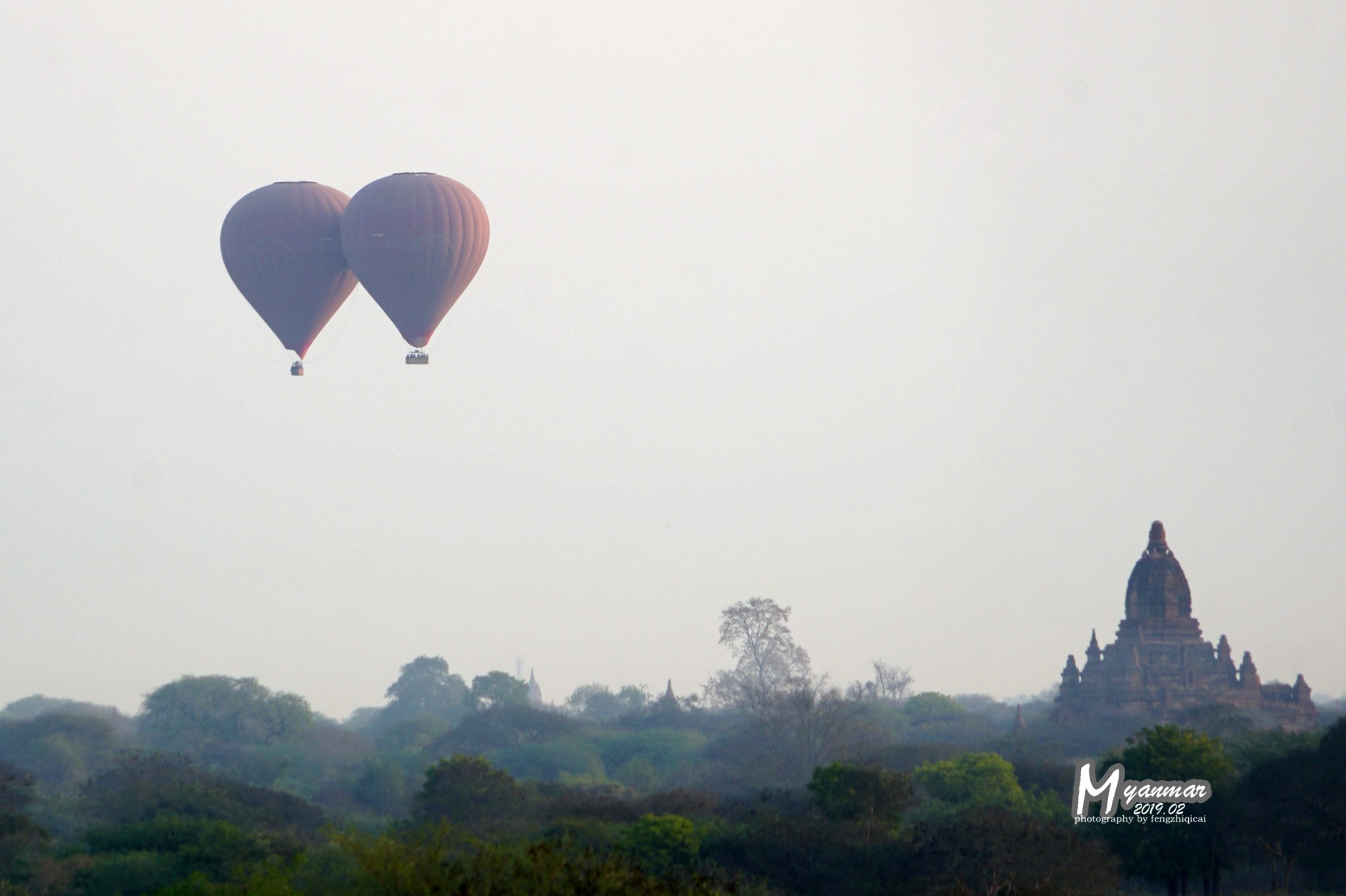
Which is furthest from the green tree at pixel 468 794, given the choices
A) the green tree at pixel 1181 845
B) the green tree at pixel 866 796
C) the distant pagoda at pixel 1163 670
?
the distant pagoda at pixel 1163 670

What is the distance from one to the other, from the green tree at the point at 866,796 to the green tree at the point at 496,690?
228 feet

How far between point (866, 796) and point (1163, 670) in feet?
131

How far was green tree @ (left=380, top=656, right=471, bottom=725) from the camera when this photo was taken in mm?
134875

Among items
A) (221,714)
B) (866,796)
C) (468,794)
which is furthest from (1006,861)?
(221,714)

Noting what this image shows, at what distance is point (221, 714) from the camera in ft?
308

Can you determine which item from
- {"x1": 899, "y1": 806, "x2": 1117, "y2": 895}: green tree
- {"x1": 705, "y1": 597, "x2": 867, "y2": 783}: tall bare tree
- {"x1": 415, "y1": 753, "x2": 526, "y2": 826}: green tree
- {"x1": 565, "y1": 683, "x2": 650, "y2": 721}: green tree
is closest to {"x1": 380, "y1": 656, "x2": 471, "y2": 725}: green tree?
{"x1": 565, "y1": 683, "x2": 650, "y2": 721}: green tree

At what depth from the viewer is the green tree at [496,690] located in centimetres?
10869

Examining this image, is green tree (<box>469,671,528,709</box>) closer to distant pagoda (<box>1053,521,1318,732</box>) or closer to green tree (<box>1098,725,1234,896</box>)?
distant pagoda (<box>1053,521,1318,732</box>)

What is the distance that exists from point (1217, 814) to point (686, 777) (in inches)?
1266

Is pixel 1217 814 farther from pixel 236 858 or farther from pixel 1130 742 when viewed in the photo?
pixel 236 858

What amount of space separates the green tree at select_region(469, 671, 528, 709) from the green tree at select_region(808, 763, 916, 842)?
69606 millimetres

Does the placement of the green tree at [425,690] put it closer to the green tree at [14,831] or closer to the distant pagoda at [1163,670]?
the distant pagoda at [1163,670]

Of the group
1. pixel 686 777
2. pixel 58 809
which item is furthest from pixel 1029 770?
pixel 58 809

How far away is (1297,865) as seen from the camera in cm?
3594
